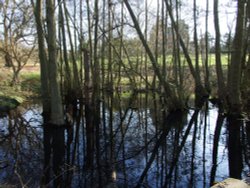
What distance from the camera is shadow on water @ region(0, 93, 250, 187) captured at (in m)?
6.54

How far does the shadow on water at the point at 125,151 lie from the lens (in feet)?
21.4

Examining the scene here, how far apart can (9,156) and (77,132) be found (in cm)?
340

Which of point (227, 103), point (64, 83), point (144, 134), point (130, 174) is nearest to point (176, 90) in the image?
point (227, 103)

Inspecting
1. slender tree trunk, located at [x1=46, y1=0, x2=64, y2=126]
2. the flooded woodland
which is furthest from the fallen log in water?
slender tree trunk, located at [x1=46, y1=0, x2=64, y2=126]

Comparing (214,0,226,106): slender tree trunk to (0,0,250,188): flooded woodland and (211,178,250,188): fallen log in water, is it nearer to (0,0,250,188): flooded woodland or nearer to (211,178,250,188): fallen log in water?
(0,0,250,188): flooded woodland

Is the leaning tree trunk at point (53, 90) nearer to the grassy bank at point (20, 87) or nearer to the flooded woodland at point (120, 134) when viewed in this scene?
the flooded woodland at point (120, 134)

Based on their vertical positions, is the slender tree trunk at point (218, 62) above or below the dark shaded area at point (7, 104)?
above

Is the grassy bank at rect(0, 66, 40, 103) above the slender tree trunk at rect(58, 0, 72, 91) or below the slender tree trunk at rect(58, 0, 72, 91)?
below

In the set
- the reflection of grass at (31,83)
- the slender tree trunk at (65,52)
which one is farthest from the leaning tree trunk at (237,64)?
the reflection of grass at (31,83)

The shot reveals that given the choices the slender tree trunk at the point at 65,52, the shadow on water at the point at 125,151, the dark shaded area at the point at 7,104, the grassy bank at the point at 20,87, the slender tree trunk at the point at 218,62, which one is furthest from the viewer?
the grassy bank at the point at 20,87

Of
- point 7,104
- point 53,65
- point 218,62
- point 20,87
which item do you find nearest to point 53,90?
point 53,65

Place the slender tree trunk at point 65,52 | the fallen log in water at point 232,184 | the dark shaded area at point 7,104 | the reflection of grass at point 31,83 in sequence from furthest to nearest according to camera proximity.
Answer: the reflection of grass at point 31,83, the slender tree trunk at point 65,52, the dark shaded area at point 7,104, the fallen log in water at point 232,184

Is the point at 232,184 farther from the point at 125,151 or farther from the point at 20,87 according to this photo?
the point at 20,87

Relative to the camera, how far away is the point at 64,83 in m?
20.0
